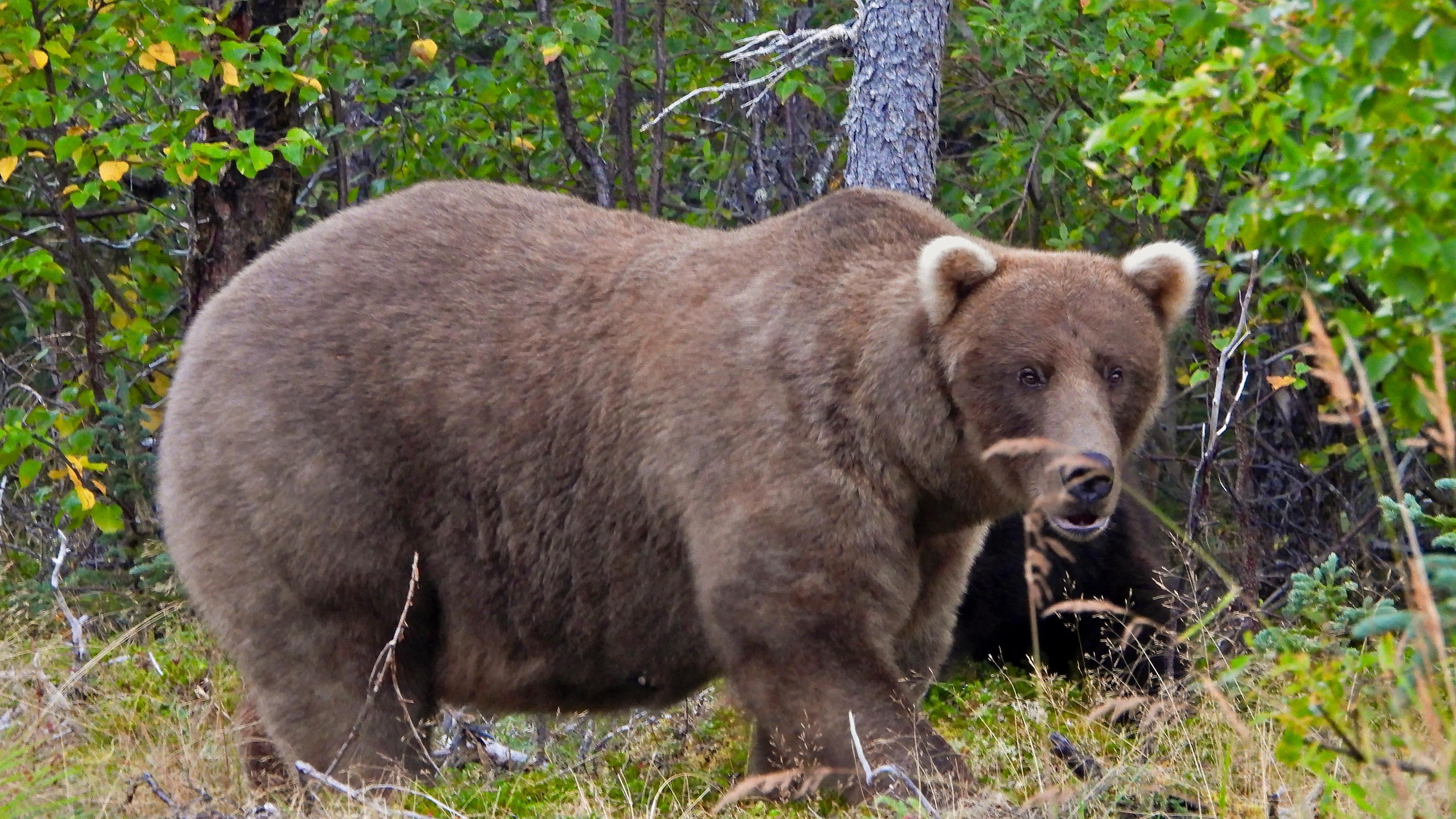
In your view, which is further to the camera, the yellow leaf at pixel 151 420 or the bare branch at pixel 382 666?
the yellow leaf at pixel 151 420

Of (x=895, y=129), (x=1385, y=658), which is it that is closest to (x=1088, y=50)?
(x=895, y=129)

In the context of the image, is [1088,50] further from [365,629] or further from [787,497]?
[365,629]

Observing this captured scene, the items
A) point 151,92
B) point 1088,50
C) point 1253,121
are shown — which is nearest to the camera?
point 1253,121

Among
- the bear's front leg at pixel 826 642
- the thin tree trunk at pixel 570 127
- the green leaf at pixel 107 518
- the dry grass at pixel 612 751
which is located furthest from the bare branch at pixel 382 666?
the thin tree trunk at pixel 570 127

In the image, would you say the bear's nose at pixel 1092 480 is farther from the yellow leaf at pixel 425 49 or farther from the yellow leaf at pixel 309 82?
the yellow leaf at pixel 425 49

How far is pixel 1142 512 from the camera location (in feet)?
24.8

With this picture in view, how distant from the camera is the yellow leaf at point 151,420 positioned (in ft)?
26.8

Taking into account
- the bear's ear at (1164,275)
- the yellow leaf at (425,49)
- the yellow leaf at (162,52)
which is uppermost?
the yellow leaf at (162,52)

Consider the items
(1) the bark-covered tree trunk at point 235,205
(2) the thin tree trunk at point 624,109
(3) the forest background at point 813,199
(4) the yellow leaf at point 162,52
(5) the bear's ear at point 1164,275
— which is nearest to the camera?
(3) the forest background at point 813,199

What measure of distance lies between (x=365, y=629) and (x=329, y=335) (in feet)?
3.46

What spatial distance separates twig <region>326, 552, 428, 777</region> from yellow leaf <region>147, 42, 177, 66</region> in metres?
2.74

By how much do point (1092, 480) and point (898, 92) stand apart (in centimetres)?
257

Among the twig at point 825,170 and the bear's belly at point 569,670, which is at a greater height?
the twig at point 825,170

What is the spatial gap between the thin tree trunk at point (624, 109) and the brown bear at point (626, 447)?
9.54ft
